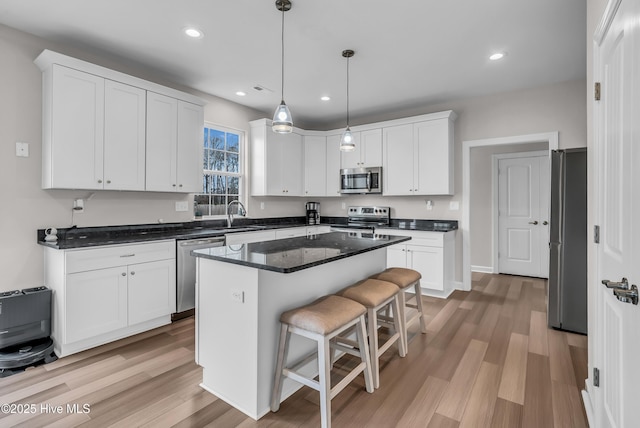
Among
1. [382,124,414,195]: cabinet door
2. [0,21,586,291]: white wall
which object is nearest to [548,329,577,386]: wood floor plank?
[0,21,586,291]: white wall

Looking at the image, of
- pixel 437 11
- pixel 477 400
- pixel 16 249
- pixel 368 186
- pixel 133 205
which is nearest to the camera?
pixel 477 400

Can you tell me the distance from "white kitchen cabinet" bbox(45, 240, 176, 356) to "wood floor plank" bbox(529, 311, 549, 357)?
346cm

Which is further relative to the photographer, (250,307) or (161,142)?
(161,142)

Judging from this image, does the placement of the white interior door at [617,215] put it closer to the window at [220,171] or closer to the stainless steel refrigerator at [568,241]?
the stainless steel refrigerator at [568,241]

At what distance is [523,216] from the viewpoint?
5.42m

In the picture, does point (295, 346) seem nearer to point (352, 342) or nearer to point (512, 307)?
point (352, 342)

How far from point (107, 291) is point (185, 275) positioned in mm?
732

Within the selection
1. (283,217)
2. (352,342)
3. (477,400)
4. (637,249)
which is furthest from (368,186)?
(637,249)

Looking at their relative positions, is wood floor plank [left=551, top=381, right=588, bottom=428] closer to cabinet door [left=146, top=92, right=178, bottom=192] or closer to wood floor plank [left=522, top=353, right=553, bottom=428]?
wood floor plank [left=522, top=353, right=553, bottom=428]

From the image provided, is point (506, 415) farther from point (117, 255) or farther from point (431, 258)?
point (117, 255)

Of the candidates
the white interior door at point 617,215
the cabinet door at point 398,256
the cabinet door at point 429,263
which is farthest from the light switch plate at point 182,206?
the white interior door at point 617,215

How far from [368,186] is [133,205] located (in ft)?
10.5

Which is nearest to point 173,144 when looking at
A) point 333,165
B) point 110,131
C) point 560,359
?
point 110,131

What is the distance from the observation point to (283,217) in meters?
5.44
